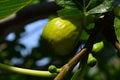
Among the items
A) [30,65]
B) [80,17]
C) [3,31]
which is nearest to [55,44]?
[80,17]

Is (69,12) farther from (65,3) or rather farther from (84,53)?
(84,53)

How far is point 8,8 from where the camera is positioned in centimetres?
117

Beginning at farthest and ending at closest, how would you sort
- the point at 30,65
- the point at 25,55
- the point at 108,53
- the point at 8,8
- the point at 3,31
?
the point at 108,53, the point at 25,55, the point at 30,65, the point at 3,31, the point at 8,8

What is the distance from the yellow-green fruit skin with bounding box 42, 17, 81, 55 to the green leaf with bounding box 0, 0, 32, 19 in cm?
12

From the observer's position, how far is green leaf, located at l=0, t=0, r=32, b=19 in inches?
43.9

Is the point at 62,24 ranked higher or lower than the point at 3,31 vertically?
higher

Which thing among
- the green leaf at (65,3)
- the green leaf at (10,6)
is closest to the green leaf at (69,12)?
the green leaf at (65,3)

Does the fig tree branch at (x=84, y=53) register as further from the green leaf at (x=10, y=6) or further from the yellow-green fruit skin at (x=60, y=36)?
the green leaf at (x=10, y=6)

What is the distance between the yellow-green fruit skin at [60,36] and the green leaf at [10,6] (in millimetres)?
125

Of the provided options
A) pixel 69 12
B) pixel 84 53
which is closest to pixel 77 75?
pixel 84 53

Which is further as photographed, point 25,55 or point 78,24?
point 25,55

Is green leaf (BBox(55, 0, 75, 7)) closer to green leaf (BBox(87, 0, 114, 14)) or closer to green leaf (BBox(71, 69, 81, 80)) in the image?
green leaf (BBox(87, 0, 114, 14))

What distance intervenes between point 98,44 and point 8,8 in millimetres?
325

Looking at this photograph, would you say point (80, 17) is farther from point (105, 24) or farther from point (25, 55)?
point (25, 55)
